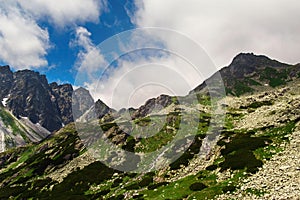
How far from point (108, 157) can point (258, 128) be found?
42.4 meters

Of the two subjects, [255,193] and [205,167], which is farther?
[205,167]

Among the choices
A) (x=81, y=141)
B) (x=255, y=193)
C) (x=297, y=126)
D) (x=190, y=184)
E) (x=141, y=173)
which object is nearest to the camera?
(x=255, y=193)

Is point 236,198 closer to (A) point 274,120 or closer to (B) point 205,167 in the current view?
(B) point 205,167

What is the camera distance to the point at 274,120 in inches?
2702

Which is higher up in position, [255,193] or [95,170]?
[95,170]

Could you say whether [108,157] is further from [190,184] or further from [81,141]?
[190,184]

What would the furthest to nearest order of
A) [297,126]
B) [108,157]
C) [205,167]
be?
[108,157], [297,126], [205,167]

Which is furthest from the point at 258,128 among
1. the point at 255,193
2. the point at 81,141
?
the point at 81,141

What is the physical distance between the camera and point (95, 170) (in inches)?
2995

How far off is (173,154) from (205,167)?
2085cm

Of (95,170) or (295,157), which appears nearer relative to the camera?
(295,157)

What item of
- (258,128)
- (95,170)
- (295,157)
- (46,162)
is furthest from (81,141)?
(295,157)

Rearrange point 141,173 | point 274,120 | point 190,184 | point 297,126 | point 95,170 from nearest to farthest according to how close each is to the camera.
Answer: point 190,184 < point 297,126 < point 141,173 < point 274,120 < point 95,170

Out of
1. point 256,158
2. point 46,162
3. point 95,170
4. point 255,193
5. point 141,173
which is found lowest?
point 255,193
